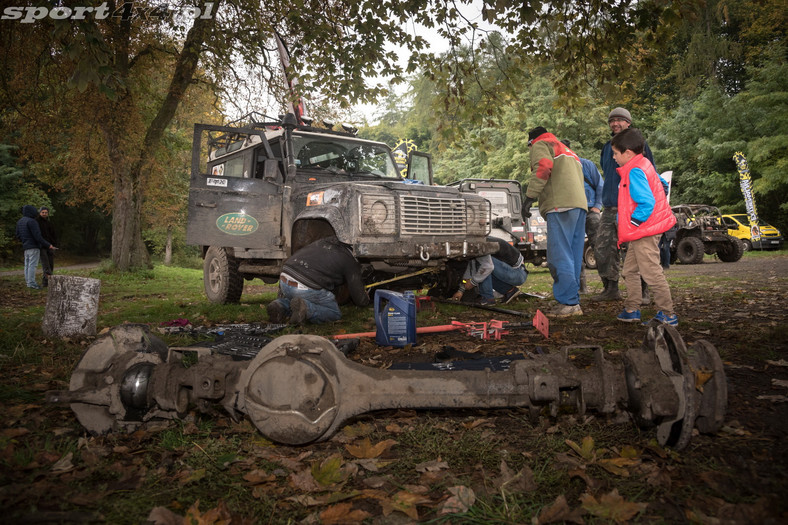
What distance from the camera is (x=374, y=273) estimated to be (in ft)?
20.3

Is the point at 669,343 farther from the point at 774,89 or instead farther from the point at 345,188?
the point at 774,89

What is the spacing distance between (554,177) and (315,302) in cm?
314

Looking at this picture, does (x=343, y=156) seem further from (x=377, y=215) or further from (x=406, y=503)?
(x=406, y=503)

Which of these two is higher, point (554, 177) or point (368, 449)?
point (554, 177)

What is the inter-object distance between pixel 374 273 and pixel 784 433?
464cm

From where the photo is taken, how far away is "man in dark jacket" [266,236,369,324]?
523 centimetres

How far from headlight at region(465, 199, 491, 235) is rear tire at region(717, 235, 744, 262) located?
14.2 meters

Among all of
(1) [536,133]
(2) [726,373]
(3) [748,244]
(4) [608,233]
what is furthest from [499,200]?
(3) [748,244]

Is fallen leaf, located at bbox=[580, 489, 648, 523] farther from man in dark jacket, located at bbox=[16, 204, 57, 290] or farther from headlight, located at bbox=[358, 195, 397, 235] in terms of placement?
man in dark jacket, located at bbox=[16, 204, 57, 290]

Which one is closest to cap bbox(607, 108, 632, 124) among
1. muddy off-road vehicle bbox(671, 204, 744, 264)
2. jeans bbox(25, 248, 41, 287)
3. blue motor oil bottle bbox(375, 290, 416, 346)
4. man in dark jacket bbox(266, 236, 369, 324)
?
blue motor oil bottle bbox(375, 290, 416, 346)

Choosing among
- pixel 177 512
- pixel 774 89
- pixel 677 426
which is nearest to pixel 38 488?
pixel 177 512

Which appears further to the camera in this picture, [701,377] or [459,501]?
[701,377]

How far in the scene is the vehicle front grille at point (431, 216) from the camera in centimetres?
556

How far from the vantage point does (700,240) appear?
16.1m
